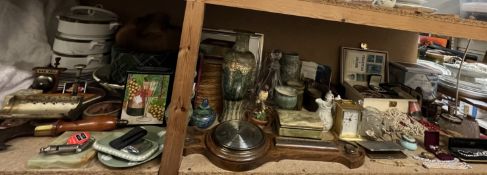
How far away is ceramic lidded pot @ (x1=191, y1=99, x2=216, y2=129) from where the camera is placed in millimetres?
658

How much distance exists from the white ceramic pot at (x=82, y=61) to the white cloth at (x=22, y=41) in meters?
0.05

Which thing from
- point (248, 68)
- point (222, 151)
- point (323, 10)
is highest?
point (323, 10)

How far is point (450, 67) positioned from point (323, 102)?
99 centimetres

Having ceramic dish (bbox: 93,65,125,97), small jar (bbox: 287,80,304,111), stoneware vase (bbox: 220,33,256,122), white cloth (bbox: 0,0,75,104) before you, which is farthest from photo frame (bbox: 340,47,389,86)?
white cloth (bbox: 0,0,75,104)

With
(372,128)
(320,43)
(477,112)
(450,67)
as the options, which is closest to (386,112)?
(372,128)

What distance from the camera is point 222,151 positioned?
1.82 feet

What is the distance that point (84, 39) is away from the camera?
2.47ft

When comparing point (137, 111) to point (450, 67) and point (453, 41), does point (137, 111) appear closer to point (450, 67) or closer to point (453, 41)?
point (450, 67)

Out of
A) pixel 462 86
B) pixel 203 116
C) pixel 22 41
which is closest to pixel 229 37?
pixel 203 116

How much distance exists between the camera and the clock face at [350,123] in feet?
2.35

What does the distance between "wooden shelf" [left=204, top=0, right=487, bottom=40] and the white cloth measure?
56 centimetres

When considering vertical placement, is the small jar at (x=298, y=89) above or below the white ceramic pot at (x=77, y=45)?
below

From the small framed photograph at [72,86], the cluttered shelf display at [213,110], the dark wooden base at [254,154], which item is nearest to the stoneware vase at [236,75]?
the cluttered shelf display at [213,110]

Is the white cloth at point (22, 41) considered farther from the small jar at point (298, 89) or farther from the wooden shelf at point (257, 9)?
the small jar at point (298, 89)
